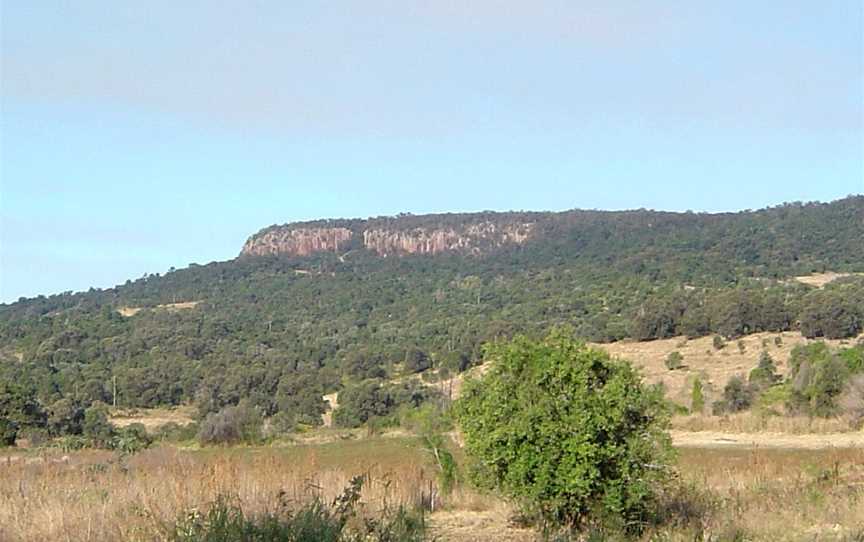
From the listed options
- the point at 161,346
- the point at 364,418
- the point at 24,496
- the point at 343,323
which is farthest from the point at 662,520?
the point at 343,323

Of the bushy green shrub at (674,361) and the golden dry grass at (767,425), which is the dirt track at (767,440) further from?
the bushy green shrub at (674,361)

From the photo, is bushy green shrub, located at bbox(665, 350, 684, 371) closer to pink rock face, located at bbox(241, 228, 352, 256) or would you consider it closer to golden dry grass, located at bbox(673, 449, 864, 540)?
golden dry grass, located at bbox(673, 449, 864, 540)

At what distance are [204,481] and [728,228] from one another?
104469mm

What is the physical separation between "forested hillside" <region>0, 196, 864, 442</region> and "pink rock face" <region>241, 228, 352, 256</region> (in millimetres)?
1519

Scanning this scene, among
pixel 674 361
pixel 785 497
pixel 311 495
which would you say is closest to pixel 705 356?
pixel 674 361

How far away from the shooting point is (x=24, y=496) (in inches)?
392

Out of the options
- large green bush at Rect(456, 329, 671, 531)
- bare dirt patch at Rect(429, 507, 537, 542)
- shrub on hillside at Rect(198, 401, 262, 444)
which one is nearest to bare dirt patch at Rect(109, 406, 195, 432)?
shrub on hillside at Rect(198, 401, 262, 444)

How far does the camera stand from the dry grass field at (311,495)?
28.9 feet

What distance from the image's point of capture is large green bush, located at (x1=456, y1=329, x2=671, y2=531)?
32.3 feet

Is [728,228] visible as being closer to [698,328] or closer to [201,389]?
[698,328]

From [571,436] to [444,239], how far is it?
120 m

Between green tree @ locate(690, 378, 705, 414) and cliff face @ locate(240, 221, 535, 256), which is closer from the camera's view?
green tree @ locate(690, 378, 705, 414)

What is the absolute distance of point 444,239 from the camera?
12962cm

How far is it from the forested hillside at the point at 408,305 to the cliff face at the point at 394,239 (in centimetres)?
52
